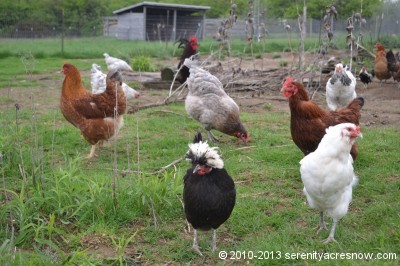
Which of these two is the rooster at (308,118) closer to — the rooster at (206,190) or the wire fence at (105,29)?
the rooster at (206,190)

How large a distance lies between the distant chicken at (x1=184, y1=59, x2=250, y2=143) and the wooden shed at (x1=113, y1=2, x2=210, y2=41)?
25.8m

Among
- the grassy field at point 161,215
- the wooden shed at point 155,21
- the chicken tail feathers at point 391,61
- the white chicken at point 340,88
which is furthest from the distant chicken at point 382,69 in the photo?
the wooden shed at point 155,21

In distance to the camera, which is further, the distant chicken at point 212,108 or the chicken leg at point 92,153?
the distant chicken at point 212,108

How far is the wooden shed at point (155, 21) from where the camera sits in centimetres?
3397

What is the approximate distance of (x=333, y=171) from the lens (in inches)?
143

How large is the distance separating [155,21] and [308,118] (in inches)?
1271

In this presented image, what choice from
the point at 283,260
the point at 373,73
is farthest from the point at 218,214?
the point at 373,73

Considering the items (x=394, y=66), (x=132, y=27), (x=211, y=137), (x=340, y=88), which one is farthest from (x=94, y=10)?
(x=340, y=88)

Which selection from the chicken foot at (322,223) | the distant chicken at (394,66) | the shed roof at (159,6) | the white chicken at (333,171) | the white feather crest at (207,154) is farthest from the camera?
the shed roof at (159,6)

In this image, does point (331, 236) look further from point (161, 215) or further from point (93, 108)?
point (93, 108)

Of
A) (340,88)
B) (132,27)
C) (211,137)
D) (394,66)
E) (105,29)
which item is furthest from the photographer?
(105,29)

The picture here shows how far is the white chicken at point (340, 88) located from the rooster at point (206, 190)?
4.53 metres

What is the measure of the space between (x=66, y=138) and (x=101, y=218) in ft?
11.1

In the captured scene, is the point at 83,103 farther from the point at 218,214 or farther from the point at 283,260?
the point at 283,260
